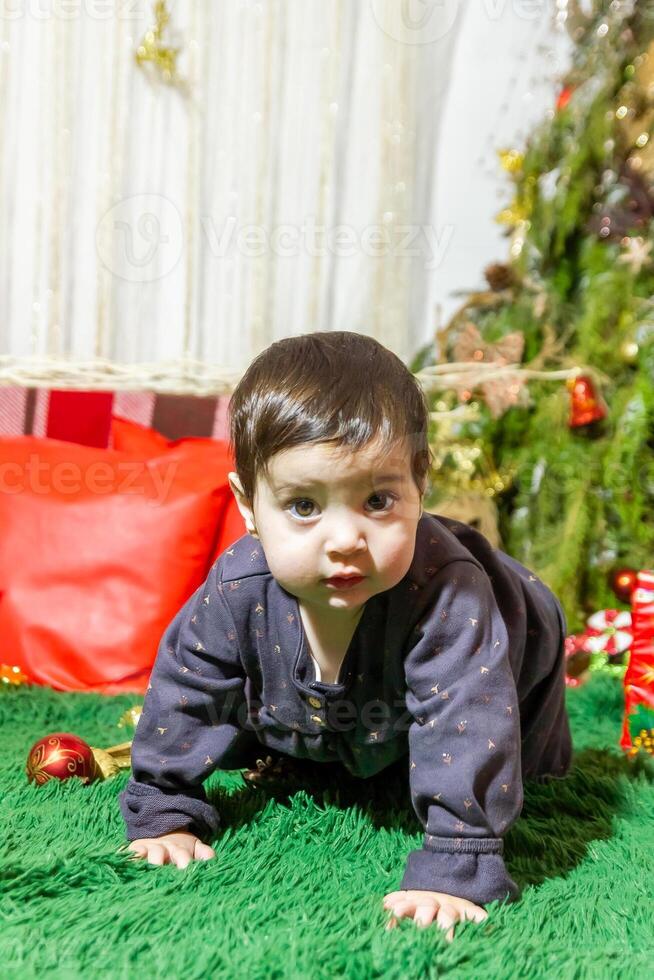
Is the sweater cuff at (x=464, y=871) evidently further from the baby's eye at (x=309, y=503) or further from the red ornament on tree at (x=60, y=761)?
the red ornament on tree at (x=60, y=761)

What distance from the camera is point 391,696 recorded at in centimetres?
93

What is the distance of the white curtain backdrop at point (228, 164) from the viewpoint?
1992 millimetres

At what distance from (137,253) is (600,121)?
3.20ft

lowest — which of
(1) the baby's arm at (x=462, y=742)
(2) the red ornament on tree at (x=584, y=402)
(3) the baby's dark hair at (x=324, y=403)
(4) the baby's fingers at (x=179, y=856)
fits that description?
(4) the baby's fingers at (x=179, y=856)

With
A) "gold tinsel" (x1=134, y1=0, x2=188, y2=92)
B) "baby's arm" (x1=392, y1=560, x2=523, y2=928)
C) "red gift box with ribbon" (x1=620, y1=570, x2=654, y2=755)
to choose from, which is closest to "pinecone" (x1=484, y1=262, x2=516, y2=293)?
"gold tinsel" (x1=134, y1=0, x2=188, y2=92)

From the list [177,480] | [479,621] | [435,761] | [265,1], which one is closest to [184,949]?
[435,761]

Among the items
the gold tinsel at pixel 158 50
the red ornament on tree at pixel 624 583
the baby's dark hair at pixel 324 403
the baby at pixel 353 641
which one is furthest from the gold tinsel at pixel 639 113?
the baby's dark hair at pixel 324 403

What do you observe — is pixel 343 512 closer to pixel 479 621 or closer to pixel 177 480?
pixel 479 621

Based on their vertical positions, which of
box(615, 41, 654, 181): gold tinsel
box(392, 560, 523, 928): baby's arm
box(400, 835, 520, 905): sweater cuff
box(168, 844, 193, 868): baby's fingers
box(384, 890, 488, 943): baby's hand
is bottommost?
box(168, 844, 193, 868): baby's fingers

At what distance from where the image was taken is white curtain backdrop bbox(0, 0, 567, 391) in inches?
78.4

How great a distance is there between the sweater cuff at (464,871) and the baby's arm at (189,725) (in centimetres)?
23

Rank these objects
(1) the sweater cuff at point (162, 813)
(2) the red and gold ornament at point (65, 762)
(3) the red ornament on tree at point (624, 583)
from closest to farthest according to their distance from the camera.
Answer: (1) the sweater cuff at point (162, 813) < (2) the red and gold ornament at point (65, 762) < (3) the red ornament on tree at point (624, 583)

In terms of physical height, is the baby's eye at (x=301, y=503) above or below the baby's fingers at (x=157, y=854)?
above

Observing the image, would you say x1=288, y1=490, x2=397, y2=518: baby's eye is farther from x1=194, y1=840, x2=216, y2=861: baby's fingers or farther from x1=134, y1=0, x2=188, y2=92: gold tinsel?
x1=134, y1=0, x2=188, y2=92: gold tinsel
